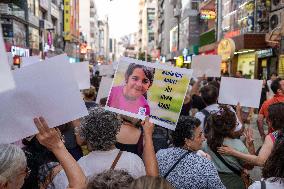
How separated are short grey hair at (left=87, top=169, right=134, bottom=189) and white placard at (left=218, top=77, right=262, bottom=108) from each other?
406cm

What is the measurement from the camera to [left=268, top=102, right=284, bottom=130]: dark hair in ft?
15.8

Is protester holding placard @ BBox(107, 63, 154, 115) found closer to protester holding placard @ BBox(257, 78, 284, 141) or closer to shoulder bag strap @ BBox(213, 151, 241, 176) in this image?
shoulder bag strap @ BBox(213, 151, 241, 176)

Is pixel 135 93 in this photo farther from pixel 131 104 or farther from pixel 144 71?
pixel 144 71

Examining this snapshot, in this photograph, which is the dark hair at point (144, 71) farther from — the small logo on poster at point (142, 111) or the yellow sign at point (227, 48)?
the yellow sign at point (227, 48)

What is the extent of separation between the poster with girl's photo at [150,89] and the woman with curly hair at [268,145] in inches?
33.4

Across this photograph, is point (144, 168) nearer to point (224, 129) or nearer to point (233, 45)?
point (224, 129)

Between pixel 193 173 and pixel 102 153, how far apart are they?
752mm

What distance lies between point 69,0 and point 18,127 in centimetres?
6712

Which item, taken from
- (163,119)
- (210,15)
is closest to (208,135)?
(163,119)

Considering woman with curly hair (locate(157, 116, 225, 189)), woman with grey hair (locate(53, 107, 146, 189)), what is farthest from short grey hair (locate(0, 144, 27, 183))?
woman with curly hair (locate(157, 116, 225, 189))

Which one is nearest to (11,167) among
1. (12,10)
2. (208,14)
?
(12,10)

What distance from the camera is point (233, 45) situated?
78.6ft

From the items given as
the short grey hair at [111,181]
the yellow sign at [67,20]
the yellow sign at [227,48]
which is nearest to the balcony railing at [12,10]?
the yellow sign at [227,48]

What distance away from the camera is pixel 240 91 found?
6227 mm
